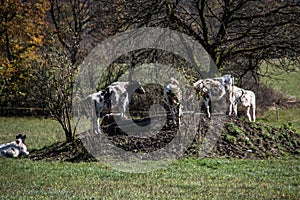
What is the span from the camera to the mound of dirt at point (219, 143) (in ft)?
39.9

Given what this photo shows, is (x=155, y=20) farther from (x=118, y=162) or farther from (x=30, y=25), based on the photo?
(x=30, y=25)

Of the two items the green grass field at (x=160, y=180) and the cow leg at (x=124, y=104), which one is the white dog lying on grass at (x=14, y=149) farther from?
the cow leg at (x=124, y=104)

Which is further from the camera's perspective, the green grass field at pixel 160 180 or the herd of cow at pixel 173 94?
the herd of cow at pixel 173 94

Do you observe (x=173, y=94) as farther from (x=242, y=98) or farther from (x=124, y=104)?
(x=242, y=98)

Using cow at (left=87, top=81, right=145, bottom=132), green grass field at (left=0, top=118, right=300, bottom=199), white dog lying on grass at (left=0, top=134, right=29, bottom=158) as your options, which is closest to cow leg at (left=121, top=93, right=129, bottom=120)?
cow at (left=87, top=81, right=145, bottom=132)

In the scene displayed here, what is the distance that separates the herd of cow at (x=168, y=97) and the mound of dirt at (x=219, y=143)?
484 mm

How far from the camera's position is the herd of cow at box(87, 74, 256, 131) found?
1284 cm

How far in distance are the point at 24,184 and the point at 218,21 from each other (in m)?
10.9

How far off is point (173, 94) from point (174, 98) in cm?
12

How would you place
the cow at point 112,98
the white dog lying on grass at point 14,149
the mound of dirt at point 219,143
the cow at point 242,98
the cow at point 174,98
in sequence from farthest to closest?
1. the cow at point 242,98
2. the cow at point 112,98
3. the white dog lying on grass at point 14,149
4. the cow at point 174,98
5. the mound of dirt at point 219,143

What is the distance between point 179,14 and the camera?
16.8 metres

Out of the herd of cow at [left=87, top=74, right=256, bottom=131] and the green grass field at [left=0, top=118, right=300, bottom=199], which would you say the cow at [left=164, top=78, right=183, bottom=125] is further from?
the green grass field at [left=0, top=118, right=300, bottom=199]

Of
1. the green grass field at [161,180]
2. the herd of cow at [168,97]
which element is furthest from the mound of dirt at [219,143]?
the green grass field at [161,180]

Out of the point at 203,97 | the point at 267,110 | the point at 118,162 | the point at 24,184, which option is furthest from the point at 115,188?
the point at 267,110
